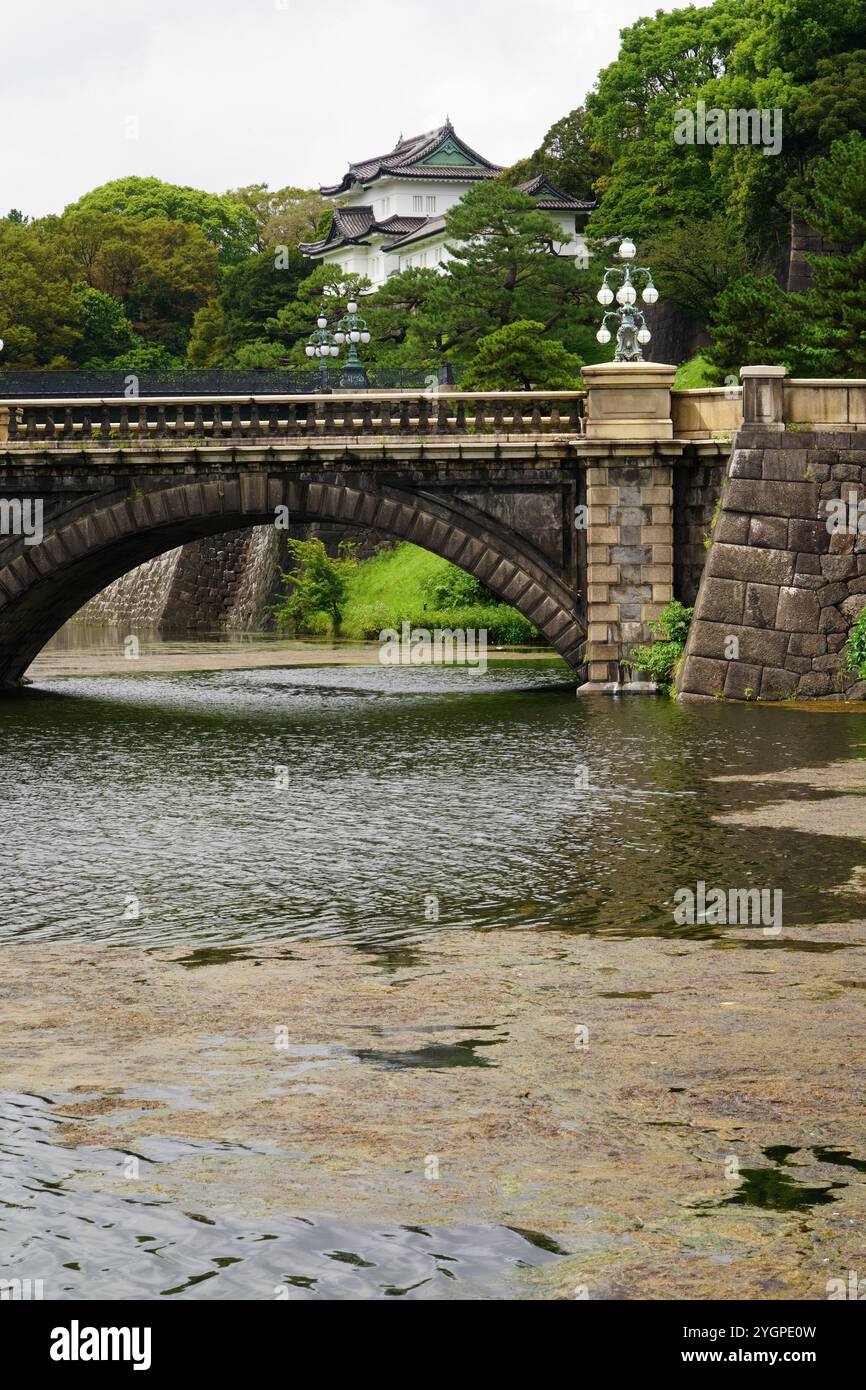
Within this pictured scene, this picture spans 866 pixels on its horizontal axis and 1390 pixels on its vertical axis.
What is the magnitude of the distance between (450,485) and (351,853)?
20.5m

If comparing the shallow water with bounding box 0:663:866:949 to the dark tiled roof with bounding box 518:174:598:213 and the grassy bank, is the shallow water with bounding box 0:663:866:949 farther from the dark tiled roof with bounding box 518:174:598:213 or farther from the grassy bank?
the dark tiled roof with bounding box 518:174:598:213

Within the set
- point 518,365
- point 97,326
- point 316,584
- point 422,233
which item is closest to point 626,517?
point 518,365

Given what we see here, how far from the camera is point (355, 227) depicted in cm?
10975

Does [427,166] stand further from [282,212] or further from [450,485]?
[450,485]

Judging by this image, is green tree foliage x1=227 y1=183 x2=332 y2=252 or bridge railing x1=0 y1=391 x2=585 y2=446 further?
green tree foliage x1=227 y1=183 x2=332 y2=252

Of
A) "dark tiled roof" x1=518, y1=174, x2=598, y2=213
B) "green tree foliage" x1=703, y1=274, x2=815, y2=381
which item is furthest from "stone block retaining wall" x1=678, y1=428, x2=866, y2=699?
"dark tiled roof" x1=518, y1=174, x2=598, y2=213

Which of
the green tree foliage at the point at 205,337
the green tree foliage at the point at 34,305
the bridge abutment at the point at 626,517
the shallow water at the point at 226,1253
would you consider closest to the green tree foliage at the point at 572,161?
the green tree foliage at the point at 205,337

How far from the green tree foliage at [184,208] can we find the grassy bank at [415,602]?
5676 centimetres

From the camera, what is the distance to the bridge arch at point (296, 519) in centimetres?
3772

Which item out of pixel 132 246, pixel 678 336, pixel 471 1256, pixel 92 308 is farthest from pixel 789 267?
pixel 471 1256

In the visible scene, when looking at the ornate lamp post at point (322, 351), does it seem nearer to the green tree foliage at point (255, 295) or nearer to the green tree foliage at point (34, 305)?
the green tree foliage at point (255, 295)

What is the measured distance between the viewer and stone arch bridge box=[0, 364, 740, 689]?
36531 mm

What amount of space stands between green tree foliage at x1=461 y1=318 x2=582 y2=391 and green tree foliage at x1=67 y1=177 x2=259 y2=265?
64.9 m

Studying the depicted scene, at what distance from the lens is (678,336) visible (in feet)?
261
